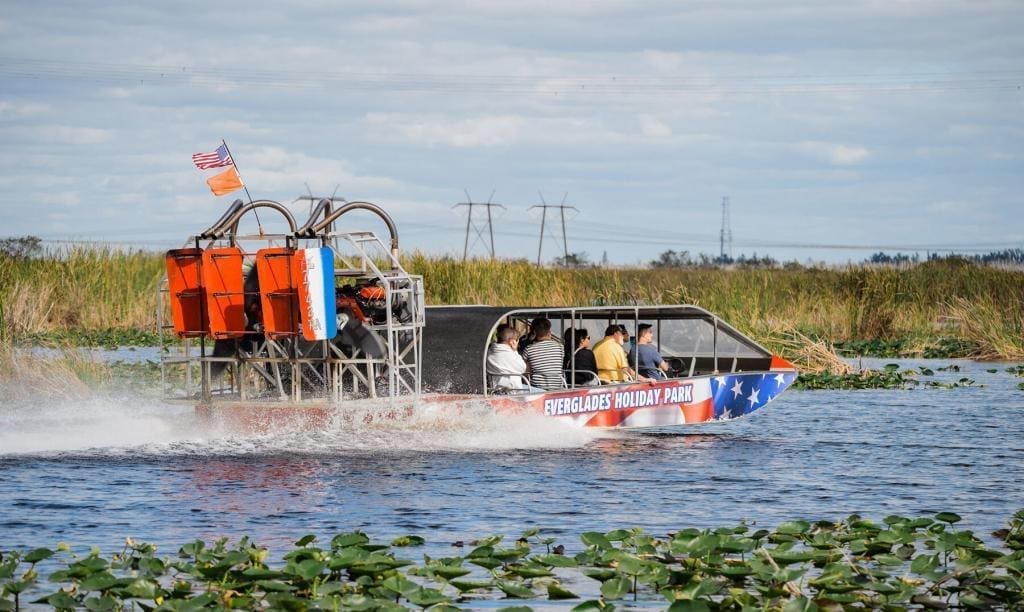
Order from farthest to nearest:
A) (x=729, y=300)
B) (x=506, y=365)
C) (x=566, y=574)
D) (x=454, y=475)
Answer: (x=729, y=300) < (x=506, y=365) < (x=454, y=475) < (x=566, y=574)

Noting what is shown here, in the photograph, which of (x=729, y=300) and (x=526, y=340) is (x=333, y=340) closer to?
(x=526, y=340)

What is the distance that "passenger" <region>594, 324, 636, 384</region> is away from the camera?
1847 centimetres

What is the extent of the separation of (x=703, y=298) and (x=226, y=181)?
1646 centimetres

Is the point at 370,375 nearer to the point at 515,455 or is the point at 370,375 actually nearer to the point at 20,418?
the point at 515,455

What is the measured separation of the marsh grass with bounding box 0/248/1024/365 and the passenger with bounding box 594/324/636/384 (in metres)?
9.72

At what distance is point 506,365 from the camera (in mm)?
17453

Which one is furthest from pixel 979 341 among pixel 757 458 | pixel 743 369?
pixel 757 458

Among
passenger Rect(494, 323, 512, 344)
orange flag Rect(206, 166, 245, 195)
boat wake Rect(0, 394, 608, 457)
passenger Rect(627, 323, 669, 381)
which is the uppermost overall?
orange flag Rect(206, 166, 245, 195)

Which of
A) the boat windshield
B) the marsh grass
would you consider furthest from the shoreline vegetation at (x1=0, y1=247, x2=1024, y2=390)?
the boat windshield

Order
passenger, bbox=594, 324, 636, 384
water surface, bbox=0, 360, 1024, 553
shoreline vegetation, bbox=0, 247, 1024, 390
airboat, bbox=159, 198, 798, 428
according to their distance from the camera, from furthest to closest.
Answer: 1. shoreline vegetation, bbox=0, 247, 1024, 390
2. passenger, bbox=594, 324, 636, 384
3. airboat, bbox=159, 198, 798, 428
4. water surface, bbox=0, 360, 1024, 553

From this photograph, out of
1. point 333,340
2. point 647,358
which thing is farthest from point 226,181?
point 647,358

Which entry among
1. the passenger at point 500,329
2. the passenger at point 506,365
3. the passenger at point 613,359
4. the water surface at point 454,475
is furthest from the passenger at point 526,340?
the water surface at point 454,475

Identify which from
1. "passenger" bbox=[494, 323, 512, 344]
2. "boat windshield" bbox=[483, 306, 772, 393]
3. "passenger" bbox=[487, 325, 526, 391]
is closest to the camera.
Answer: "passenger" bbox=[487, 325, 526, 391]

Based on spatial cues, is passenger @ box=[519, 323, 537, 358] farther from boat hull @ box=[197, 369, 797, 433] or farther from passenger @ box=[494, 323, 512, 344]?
boat hull @ box=[197, 369, 797, 433]
